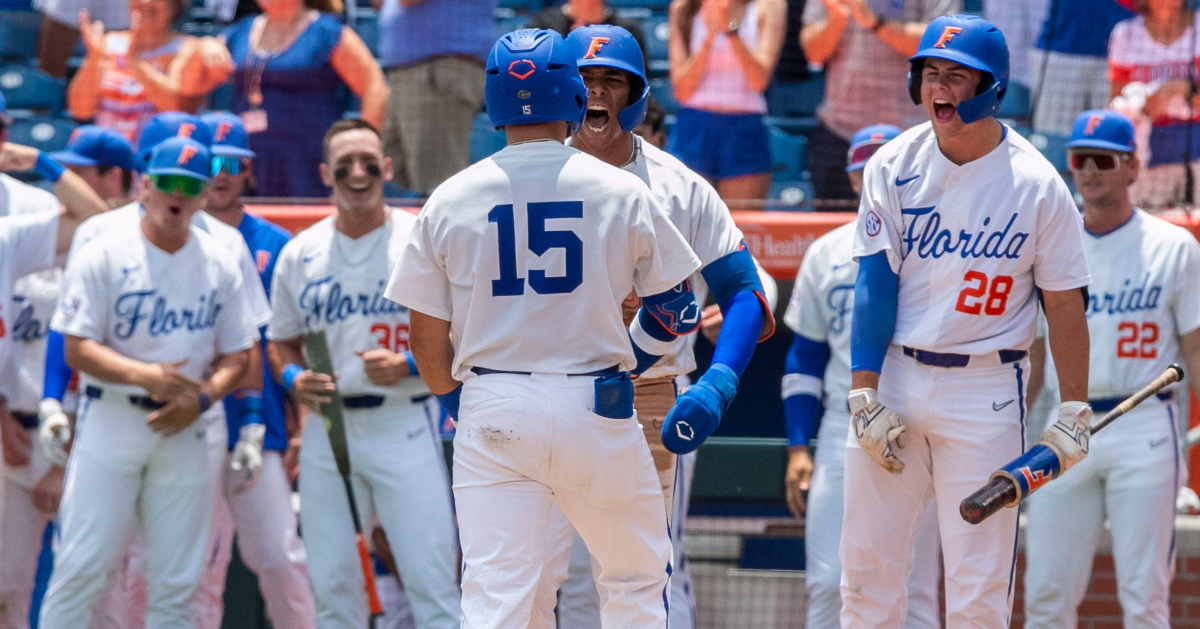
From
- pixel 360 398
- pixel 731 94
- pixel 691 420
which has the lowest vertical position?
pixel 360 398

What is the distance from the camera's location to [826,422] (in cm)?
487

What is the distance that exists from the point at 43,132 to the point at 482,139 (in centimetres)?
257

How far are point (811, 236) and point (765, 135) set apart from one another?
712mm

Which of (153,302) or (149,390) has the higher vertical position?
(153,302)

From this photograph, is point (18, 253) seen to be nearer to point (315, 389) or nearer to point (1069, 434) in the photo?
point (315, 389)

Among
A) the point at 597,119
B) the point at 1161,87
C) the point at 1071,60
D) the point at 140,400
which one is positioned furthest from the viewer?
the point at 1071,60

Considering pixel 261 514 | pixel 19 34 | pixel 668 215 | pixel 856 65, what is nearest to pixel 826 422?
pixel 668 215

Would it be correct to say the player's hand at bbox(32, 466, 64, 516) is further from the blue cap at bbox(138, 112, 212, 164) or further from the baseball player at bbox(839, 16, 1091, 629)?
the baseball player at bbox(839, 16, 1091, 629)

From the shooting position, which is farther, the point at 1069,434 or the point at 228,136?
the point at 228,136

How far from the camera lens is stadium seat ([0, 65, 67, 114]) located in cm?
751

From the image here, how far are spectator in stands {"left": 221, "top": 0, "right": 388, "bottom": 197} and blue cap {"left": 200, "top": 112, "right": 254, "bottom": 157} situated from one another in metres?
0.61

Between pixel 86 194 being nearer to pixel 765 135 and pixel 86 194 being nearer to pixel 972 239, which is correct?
pixel 765 135

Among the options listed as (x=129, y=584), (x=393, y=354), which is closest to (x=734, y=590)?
(x=393, y=354)

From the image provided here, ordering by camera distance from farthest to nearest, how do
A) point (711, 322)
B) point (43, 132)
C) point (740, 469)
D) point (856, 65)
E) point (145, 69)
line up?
point (43, 132) → point (145, 69) → point (856, 65) → point (740, 469) → point (711, 322)
